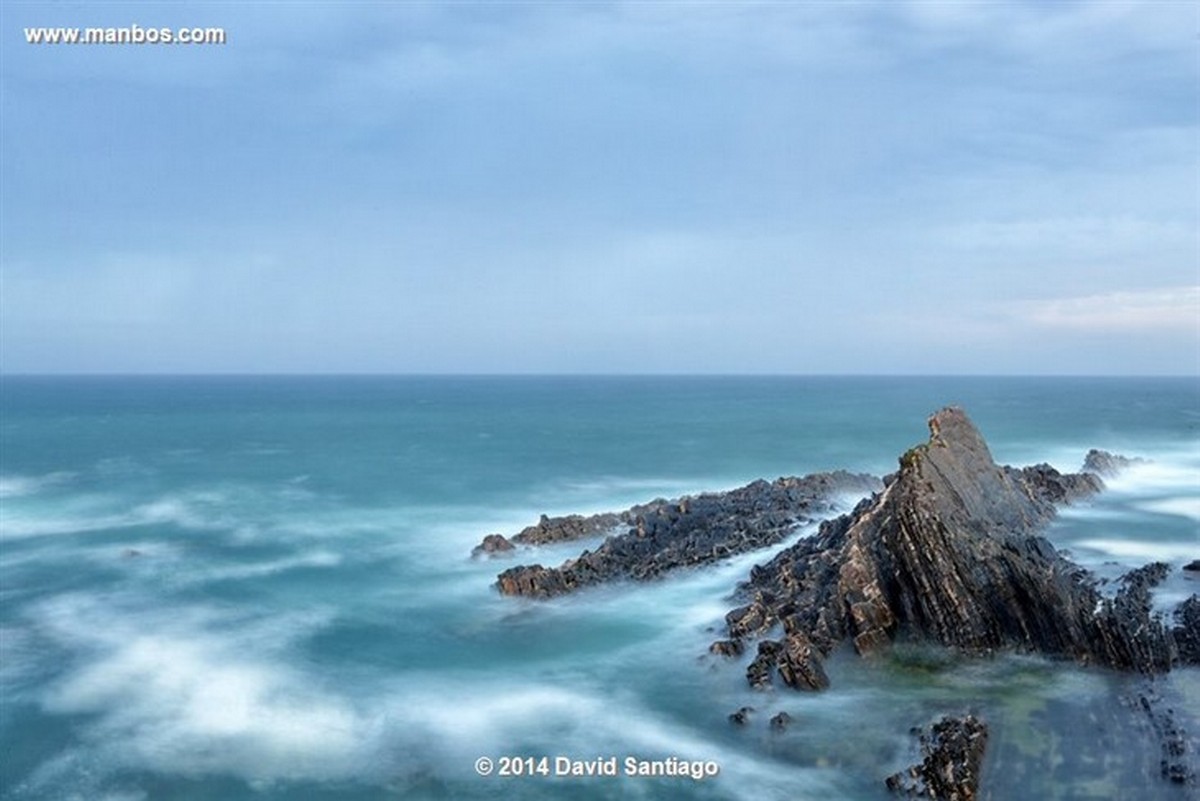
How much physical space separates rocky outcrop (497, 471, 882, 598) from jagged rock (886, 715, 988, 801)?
41.3 ft

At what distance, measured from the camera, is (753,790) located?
18266mm

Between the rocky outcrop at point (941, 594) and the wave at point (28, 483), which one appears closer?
the rocky outcrop at point (941, 594)

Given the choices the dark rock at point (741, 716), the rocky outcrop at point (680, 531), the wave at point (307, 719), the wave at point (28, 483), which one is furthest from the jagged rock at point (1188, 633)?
the wave at point (28, 483)

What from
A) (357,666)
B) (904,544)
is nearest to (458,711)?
(357,666)

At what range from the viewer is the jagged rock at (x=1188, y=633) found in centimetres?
2197

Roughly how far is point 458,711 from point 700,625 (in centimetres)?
733

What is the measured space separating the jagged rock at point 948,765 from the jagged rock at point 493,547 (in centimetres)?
1870

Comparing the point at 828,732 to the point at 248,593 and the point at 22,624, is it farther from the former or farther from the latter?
the point at 22,624

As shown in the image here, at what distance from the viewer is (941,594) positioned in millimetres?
23906

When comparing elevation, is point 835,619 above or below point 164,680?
above

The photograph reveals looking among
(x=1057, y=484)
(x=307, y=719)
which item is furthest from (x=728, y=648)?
(x=1057, y=484)

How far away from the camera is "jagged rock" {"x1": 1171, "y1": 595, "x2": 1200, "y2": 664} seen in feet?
72.1

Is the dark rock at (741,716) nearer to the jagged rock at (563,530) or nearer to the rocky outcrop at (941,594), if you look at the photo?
the rocky outcrop at (941,594)

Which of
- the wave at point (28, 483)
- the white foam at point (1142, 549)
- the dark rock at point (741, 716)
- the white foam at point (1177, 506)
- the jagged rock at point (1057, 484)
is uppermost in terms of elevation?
the jagged rock at point (1057, 484)
